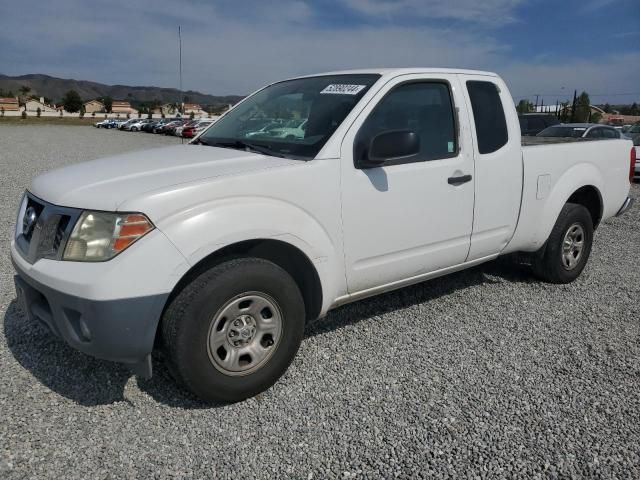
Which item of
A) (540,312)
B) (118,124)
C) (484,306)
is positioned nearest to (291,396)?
(484,306)

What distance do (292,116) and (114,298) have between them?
73.1 inches

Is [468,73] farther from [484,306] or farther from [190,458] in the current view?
[190,458]

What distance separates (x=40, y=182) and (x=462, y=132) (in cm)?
277

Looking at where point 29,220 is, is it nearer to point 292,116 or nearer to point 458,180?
point 292,116

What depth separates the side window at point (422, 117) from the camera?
3408 mm

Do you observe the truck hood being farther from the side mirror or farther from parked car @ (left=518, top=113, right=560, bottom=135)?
parked car @ (left=518, top=113, right=560, bottom=135)

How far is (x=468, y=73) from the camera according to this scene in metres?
4.03

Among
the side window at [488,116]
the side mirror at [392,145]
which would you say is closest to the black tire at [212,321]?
the side mirror at [392,145]

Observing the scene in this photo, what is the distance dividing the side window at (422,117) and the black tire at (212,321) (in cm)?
109

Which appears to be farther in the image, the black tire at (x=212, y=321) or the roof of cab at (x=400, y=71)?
the roof of cab at (x=400, y=71)

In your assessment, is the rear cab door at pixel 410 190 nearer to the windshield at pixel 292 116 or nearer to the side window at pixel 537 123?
the windshield at pixel 292 116

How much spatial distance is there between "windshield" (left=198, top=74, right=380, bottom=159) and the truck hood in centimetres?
20

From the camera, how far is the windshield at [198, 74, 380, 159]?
329 cm

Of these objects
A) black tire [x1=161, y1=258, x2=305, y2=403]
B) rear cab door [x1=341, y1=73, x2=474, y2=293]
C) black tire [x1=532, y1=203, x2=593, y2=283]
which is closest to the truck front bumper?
black tire [x1=161, y1=258, x2=305, y2=403]
